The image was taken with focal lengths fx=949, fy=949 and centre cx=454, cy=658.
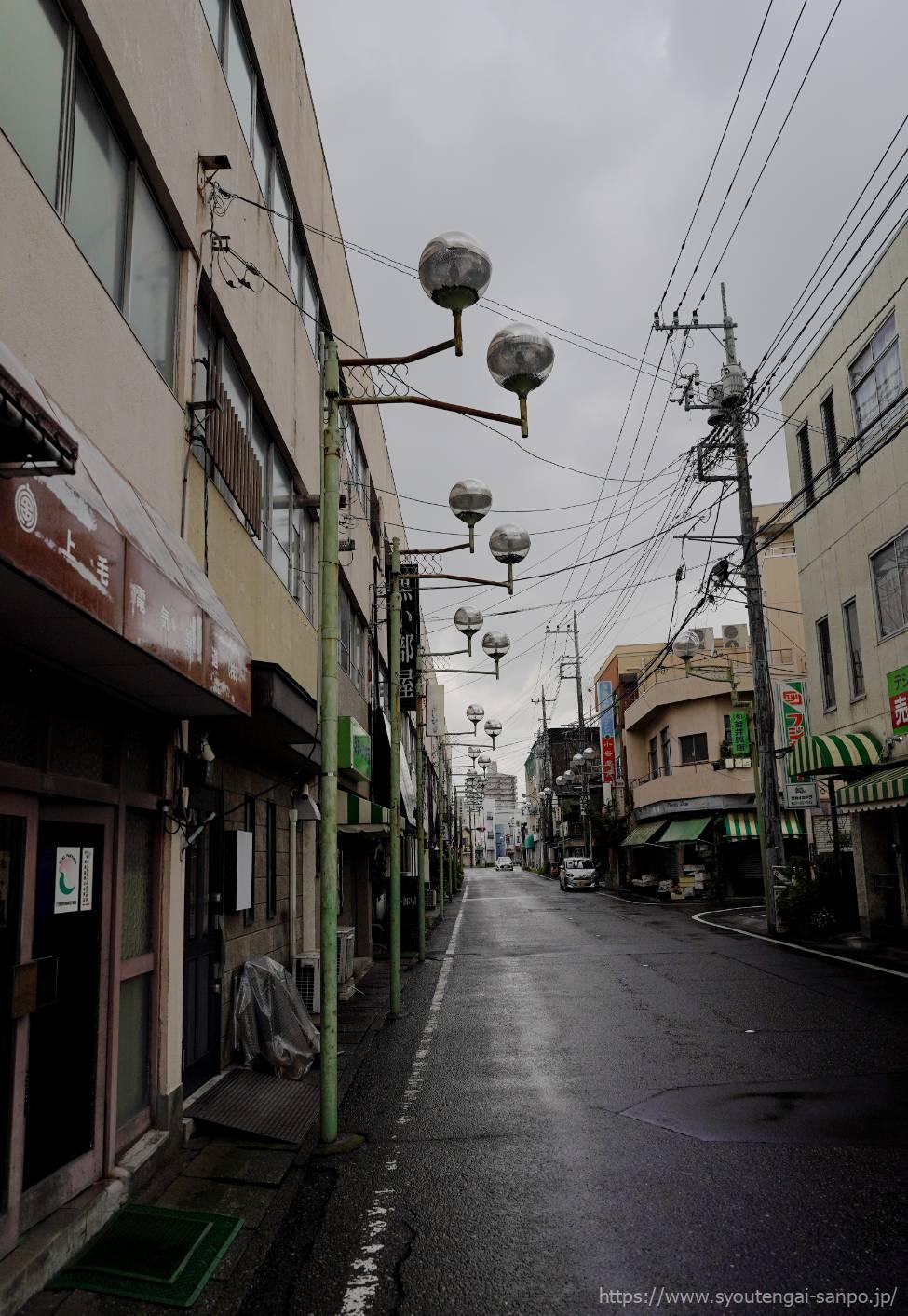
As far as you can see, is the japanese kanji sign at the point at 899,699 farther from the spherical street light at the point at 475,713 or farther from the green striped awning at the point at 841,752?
the spherical street light at the point at 475,713

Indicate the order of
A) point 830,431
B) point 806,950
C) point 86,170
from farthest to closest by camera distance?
point 830,431 < point 806,950 < point 86,170

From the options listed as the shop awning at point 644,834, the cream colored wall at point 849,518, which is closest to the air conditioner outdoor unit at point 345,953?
the cream colored wall at point 849,518

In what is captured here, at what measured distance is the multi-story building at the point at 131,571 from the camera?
14.8ft

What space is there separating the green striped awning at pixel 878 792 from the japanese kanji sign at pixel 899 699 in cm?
77

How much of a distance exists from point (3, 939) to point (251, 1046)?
15.6ft

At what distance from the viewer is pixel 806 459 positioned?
22469 mm

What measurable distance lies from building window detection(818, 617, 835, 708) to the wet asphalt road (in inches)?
395

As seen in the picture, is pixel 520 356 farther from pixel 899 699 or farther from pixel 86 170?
pixel 899 699

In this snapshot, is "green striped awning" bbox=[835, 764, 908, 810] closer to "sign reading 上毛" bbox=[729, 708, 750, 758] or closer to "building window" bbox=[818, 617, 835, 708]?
"building window" bbox=[818, 617, 835, 708]

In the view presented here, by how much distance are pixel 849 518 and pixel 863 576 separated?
56.5 inches

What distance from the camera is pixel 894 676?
17.2m

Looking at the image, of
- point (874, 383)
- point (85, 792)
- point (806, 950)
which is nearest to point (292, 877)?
point (85, 792)

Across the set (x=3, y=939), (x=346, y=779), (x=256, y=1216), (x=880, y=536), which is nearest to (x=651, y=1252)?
(x=256, y=1216)

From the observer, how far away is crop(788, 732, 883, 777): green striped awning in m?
18.3
